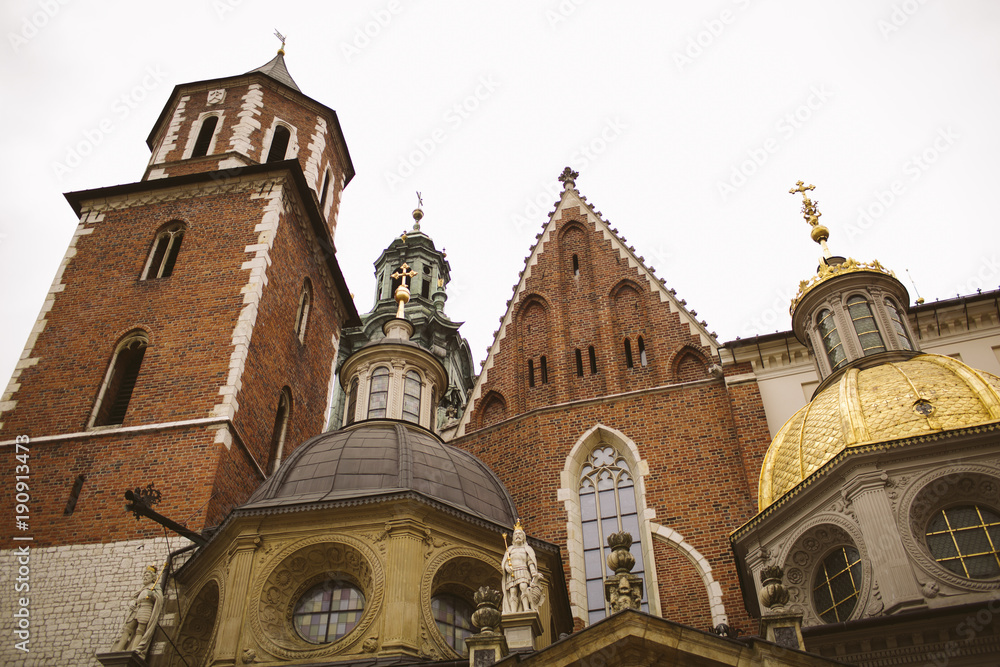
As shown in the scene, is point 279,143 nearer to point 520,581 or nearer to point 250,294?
point 250,294

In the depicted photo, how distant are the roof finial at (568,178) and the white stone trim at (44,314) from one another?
10494 millimetres

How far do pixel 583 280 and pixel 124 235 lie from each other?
9.89 m

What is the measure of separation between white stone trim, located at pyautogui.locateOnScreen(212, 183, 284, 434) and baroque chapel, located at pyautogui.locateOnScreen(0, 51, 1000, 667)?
69 mm

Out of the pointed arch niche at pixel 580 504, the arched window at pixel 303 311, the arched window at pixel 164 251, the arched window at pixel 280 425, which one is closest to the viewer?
the pointed arch niche at pixel 580 504

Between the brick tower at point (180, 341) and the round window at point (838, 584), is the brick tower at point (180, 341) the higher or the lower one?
the higher one

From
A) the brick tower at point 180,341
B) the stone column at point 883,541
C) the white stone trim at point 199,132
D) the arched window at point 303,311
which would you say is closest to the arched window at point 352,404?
the brick tower at point 180,341

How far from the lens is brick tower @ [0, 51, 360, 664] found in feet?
51.6

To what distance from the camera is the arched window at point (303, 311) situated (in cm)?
2187

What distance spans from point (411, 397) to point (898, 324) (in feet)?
28.4

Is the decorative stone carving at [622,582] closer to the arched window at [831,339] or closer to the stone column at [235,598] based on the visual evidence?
the stone column at [235,598]

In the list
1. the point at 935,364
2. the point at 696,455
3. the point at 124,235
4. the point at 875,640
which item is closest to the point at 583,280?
the point at 696,455

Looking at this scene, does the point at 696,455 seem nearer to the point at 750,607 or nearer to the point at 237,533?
the point at 750,607

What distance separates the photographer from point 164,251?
68.9 feet

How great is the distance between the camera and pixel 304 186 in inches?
875
